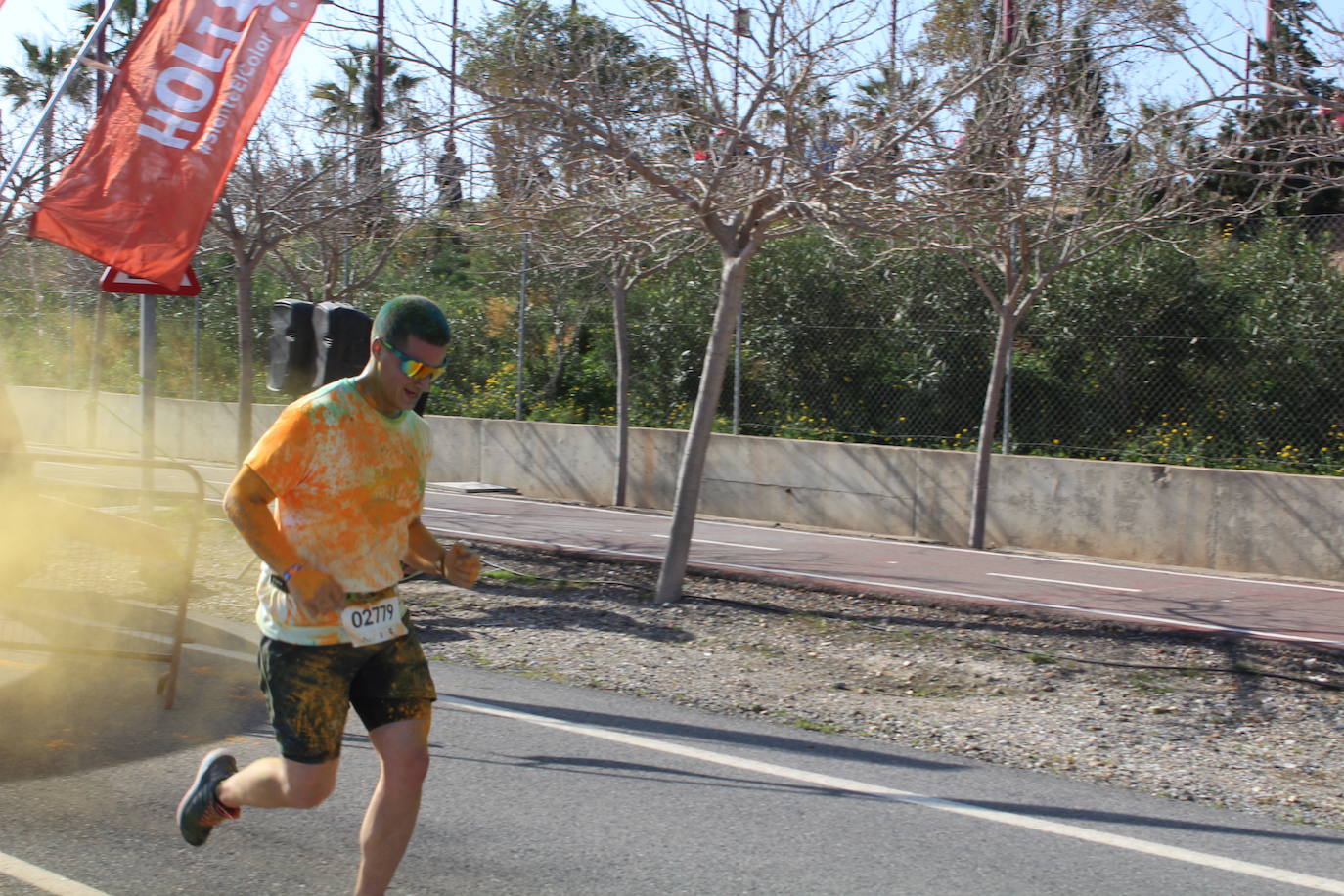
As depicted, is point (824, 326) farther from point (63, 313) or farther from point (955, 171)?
point (63, 313)

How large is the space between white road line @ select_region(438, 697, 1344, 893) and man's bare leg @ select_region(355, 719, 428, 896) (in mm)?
2336

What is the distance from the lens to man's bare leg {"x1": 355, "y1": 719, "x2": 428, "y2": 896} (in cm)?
351

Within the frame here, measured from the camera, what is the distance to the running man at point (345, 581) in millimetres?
3484

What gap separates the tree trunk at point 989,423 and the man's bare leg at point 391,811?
10.1m

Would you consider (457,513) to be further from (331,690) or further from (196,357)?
(331,690)

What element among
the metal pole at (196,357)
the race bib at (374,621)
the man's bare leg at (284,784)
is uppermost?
the metal pole at (196,357)

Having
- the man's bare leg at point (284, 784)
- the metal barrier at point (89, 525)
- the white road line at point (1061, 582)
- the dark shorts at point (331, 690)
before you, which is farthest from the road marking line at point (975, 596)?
the man's bare leg at point (284, 784)

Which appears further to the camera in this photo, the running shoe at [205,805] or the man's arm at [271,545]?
the running shoe at [205,805]

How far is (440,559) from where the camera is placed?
3.93m

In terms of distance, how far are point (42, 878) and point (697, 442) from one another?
19.8 feet

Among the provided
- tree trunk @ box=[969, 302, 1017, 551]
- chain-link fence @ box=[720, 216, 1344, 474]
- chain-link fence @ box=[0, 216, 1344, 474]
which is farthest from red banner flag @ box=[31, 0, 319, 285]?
chain-link fence @ box=[720, 216, 1344, 474]

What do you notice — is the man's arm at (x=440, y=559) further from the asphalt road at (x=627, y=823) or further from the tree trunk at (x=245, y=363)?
the tree trunk at (x=245, y=363)

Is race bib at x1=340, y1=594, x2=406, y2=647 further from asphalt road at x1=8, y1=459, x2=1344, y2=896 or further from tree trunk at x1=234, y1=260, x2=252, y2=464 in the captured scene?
tree trunk at x1=234, y1=260, x2=252, y2=464

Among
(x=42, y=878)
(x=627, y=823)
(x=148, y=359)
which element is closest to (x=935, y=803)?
(x=627, y=823)
